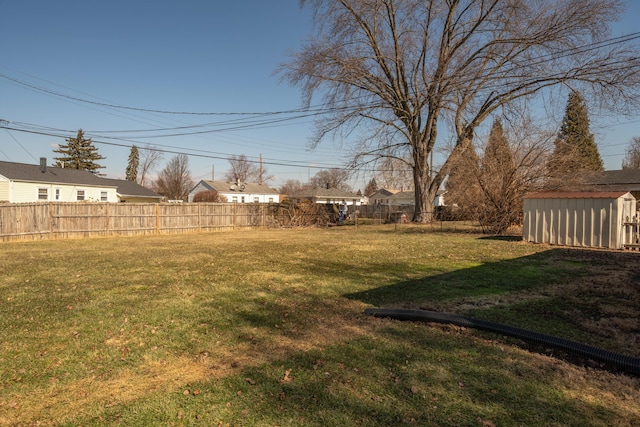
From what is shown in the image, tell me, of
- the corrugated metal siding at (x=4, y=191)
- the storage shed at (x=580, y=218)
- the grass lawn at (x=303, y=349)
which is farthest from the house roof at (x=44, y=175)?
the storage shed at (x=580, y=218)

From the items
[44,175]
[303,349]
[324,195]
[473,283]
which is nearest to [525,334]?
[303,349]

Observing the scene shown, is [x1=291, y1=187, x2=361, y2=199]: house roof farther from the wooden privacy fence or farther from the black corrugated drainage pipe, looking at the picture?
the black corrugated drainage pipe

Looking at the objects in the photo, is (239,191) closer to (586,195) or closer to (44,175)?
(44,175)

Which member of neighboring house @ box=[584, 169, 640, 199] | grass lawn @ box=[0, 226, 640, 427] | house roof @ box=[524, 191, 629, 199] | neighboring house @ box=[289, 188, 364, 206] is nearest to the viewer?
grass lawn @ box=[0, 226, 640, 427]

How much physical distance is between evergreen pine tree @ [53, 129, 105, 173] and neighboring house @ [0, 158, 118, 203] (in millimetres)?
19447

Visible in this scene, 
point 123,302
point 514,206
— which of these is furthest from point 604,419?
point 514,206

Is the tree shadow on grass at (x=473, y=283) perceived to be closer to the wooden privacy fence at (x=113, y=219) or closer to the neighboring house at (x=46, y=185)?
the wooden privacy fence at (x=113, y=219)

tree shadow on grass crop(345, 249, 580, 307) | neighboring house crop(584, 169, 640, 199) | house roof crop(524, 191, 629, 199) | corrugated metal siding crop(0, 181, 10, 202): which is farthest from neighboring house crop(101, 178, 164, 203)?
neighboring house crop(584, 169, 640, 199)

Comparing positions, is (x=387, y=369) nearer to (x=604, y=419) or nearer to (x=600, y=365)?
(x=604, y=419)

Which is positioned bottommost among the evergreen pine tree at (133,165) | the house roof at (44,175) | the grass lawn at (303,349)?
the grass lawn at (303,349)

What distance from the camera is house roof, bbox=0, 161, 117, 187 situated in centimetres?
2573

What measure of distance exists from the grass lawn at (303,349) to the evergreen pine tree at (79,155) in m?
47.3

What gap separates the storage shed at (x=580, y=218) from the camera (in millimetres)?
11500

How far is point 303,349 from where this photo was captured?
3.88 metres
